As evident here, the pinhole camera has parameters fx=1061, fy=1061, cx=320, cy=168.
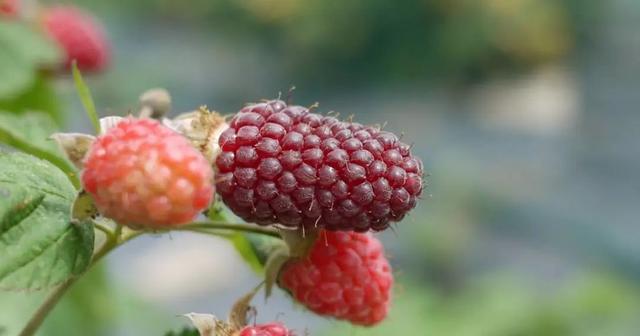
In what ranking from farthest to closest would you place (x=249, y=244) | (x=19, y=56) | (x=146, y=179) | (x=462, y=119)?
(x=462, y=119)
(x=19, y=56)
(x=249, y=244)
(x=146, y=179)

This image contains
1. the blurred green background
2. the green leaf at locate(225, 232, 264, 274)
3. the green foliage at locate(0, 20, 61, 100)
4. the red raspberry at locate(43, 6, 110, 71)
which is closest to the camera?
the green leaf at locate(225, 232, 264, 274)

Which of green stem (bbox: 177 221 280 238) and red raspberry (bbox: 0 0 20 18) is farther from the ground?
green stem (bbox: 177 221 280 238)

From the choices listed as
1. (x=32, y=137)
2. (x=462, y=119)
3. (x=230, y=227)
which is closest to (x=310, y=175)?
(x=230, y=227)

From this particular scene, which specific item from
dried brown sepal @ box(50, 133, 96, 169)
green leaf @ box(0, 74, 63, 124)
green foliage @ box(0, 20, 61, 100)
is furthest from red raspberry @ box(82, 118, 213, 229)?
green leaf @ box(0, 74, 63, 124)

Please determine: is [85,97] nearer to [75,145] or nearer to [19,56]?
[75,145]

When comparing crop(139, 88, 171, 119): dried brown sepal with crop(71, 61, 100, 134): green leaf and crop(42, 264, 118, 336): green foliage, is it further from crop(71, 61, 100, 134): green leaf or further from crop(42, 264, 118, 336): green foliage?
crop(42, 264, 118, 336): green foliage

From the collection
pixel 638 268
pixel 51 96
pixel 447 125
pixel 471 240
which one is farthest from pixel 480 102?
pixel 51 96

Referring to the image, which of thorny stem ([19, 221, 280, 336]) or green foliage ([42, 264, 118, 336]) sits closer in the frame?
thorny stem ([19, 221, 280, 336])

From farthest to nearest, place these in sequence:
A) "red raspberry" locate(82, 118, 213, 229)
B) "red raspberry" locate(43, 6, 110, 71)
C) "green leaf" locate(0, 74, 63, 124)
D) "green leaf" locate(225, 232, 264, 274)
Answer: "red raspberry" locate(43, 6, 110, 71) < "green leaf" locate(0, 74, 63, 124) < "green leaf" locate(225, 232, 264, 274) < "red raspberry" locate(82, 118, 213, 229)
